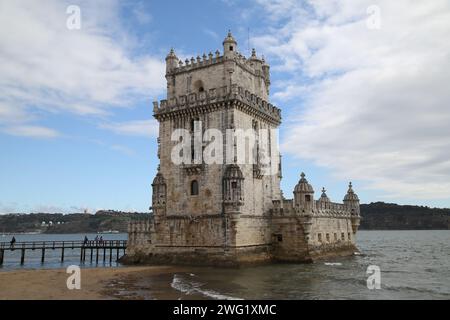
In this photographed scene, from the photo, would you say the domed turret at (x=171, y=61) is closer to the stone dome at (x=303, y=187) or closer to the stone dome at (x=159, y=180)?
the stone dome at (x=159, y=180)

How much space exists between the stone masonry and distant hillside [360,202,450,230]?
150037mm

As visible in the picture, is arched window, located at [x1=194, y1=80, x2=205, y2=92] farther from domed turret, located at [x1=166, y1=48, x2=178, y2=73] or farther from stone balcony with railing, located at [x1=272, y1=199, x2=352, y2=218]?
stone balcony with railing, located at [x1=272, y1=199, x2=352, y2=218]

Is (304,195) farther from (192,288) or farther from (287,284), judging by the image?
(192,288)

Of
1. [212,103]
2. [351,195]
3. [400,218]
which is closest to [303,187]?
[212,103]

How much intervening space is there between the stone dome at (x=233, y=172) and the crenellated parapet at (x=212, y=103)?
576cm

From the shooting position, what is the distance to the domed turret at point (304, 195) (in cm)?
3951

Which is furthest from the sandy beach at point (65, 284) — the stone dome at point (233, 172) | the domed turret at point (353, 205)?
the domed turret at point (353, 205)

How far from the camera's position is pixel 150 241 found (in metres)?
40.1

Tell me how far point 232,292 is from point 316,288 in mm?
5800

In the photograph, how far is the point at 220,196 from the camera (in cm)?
3606

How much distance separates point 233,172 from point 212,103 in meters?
6.77
